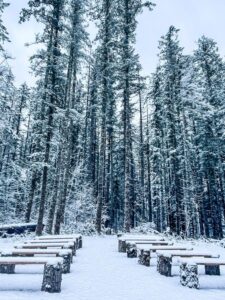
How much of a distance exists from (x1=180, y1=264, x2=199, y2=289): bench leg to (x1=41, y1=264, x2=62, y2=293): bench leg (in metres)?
2.64

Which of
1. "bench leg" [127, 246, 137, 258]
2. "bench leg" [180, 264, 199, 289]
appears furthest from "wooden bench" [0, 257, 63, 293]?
"bench leg" [127, 246, 137, 258]

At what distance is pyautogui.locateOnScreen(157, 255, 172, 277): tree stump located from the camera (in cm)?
734

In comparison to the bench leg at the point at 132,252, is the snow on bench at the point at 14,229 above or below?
above

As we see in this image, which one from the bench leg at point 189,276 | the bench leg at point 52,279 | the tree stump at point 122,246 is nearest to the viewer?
the bench leg at point 52,279

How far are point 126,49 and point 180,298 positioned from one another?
769 inches

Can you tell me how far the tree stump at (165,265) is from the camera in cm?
734

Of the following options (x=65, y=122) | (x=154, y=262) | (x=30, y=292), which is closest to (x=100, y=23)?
(x=65, y=122)

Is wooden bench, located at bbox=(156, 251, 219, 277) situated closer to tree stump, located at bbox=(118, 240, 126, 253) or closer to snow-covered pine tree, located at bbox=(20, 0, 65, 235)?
tree stump, located at bbox=(118, 240, 126, 253)

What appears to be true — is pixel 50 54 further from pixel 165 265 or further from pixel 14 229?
pixel 165 265

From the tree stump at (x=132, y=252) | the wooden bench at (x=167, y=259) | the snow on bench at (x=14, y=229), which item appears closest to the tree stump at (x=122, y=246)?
the tree stump at (x=132, y=252)

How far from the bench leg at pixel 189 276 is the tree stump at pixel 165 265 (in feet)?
2.96

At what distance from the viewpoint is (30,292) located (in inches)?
218

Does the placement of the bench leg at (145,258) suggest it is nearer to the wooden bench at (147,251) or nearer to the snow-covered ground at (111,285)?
the wooden bench at (147,251)

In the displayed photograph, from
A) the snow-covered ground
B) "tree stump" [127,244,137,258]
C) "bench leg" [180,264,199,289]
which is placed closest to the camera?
the snow-covered ground
